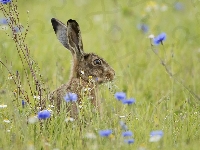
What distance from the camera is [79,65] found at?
755 centimetres

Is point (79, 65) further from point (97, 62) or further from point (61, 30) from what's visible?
point (61, 30)

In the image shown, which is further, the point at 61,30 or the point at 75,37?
the point at 61,30

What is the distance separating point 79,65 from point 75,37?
448mm

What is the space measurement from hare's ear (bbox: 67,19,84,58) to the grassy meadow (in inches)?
13.7

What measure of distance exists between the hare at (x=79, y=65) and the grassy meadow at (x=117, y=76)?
17cm

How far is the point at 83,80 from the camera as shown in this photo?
7.45 meters

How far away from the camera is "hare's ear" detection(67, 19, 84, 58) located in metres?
7.07

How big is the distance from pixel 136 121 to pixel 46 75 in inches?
103

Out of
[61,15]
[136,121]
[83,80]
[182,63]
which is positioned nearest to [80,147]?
[136,121]

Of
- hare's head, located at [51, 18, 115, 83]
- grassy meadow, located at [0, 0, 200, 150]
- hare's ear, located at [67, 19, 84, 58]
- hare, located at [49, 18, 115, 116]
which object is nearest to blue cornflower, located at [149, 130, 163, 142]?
grassy meadow, located at [0, 0, 200, 150]

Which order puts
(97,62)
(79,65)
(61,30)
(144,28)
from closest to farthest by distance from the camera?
(61,30), (79,65), (97,62), (144,28)

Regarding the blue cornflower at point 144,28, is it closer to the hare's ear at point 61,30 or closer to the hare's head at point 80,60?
the hare's head at point 80,60

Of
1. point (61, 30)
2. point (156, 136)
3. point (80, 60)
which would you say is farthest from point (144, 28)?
point (156, 136)

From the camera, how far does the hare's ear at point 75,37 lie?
7075mm
